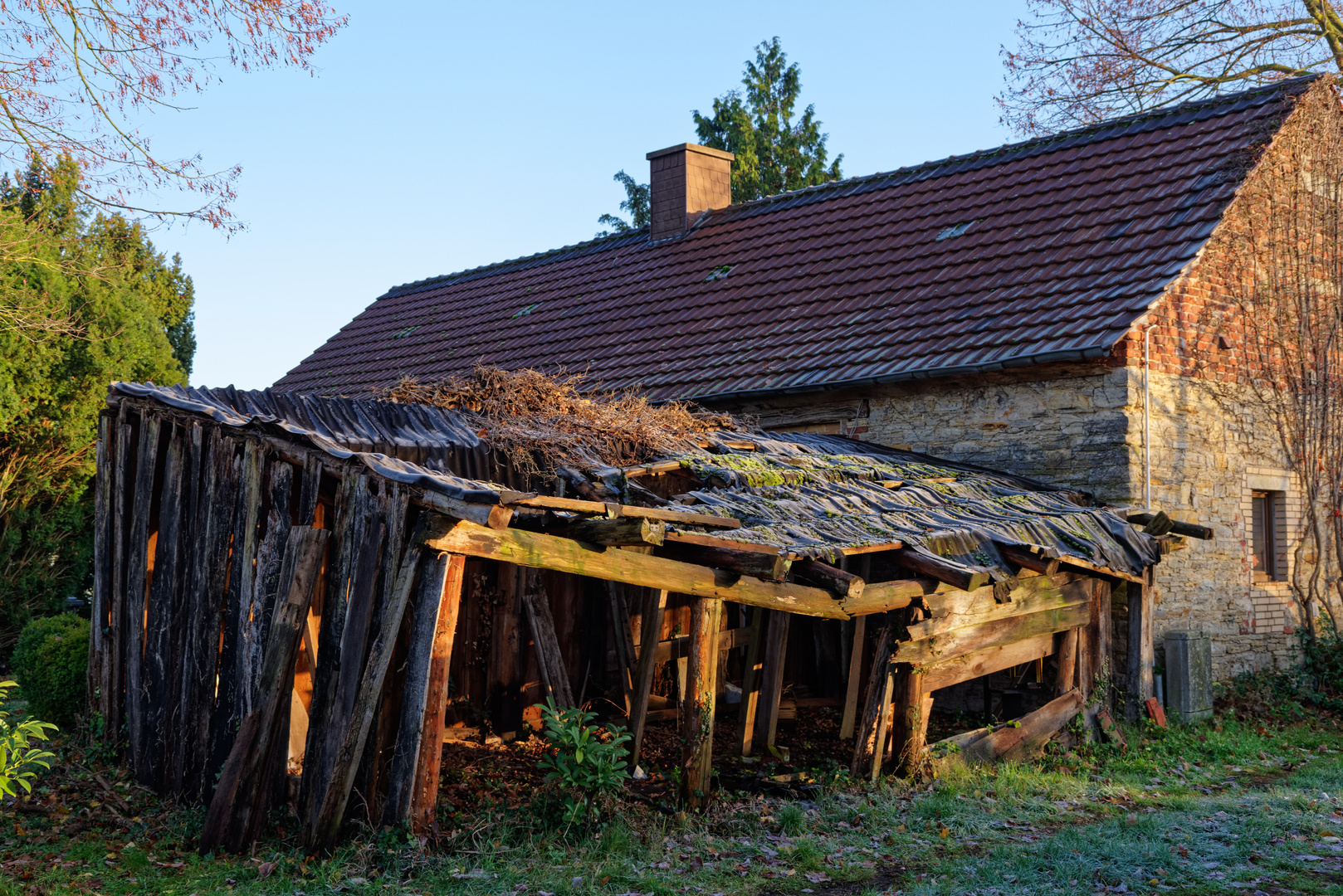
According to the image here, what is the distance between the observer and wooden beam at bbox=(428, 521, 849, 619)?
19.0 feet

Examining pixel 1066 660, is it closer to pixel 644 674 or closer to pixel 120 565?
pixel 644 674

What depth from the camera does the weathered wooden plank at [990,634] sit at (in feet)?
26.1

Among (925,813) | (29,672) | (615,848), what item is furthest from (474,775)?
(29,672)

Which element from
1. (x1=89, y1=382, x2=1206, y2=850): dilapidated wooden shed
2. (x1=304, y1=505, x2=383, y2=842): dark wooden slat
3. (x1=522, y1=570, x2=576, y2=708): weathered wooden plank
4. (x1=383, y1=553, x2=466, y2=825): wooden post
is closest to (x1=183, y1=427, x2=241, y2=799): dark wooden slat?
(x1=89, y1=382, x2=1206, y2=850): dilapidated wooden shed

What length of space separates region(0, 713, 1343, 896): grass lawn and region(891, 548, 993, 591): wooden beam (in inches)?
56.7

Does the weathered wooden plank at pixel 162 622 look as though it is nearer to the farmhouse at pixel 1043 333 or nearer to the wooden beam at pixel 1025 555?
the wooden beam at pixel 1025 555

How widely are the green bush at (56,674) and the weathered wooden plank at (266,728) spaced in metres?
3.87

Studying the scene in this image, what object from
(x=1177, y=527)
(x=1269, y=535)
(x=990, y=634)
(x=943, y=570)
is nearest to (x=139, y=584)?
(x=943, y=570)

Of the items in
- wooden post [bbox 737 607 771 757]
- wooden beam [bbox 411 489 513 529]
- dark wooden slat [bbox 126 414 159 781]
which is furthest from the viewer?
wooden post [bbox 737 607 771 757]

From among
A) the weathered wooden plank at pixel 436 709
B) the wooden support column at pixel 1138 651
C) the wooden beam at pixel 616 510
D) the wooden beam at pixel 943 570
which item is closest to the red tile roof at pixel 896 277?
the wooden support column at pixel 1138 651

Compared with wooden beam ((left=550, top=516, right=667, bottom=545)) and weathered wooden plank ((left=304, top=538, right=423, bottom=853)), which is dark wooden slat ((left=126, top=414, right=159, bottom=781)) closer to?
weathered wooden plank ((left=304, top=538, right=423, bottom=853))

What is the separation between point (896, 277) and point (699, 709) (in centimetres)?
750

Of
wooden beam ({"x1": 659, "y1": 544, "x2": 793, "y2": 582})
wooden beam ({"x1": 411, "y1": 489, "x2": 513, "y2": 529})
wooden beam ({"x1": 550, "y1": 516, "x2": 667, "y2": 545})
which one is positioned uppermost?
wooden beam ({"x1": 411, "y1": 489, "x2": 513, "y2": 529})

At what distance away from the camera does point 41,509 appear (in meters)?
15.0
